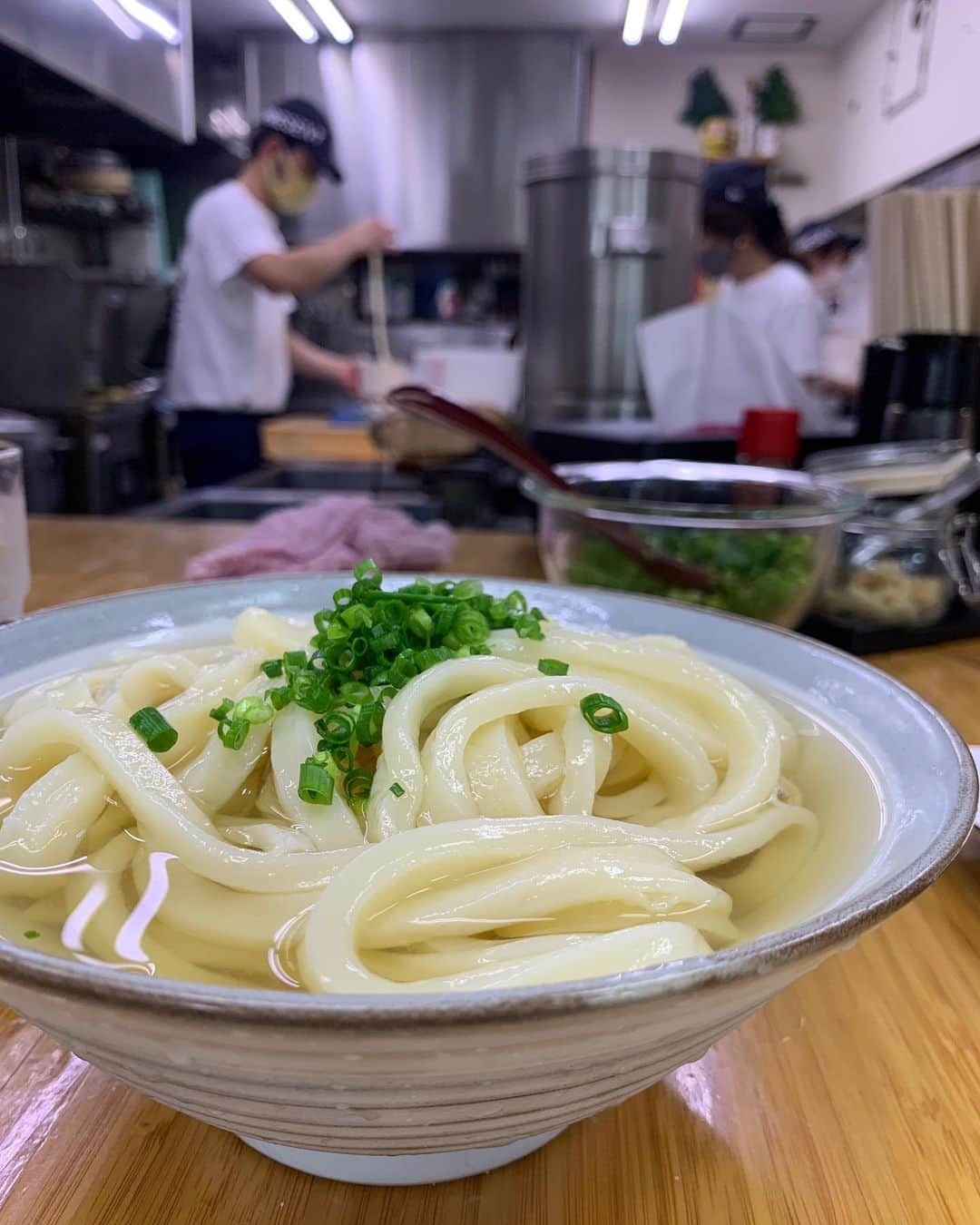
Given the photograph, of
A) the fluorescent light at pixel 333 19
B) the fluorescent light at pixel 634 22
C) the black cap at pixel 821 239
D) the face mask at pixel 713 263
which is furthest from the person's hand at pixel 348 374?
the black cap at pixel 821 239

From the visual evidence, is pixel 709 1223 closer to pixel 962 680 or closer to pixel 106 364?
pixel 962 680

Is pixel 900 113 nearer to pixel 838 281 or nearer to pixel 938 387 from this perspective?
pixel 838 281

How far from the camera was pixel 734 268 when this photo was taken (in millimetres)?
4836

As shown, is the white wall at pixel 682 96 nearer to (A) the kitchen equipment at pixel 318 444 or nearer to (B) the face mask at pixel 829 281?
(B) the face mask at pixel 829 281

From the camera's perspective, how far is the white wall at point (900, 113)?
12.3 feet

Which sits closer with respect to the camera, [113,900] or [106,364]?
[113,900]

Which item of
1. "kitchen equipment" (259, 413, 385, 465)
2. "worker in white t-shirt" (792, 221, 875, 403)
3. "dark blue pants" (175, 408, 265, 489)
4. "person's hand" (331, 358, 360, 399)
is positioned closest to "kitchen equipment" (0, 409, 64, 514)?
"dark blue pants" (175, 408, 265, 489)

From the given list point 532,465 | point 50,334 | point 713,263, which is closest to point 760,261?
point 713,263

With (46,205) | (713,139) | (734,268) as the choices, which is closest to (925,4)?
(734,268)

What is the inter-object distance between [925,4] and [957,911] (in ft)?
17.3

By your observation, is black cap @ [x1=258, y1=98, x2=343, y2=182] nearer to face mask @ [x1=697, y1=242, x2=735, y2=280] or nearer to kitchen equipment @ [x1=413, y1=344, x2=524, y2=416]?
kitchen equipment @ [x1=413, y1=344, x2=524, y2=416]

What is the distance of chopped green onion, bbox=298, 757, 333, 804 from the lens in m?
0.64

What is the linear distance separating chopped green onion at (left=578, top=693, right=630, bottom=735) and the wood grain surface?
0.23 meters

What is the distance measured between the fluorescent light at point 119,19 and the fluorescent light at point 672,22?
3297 millimetres
